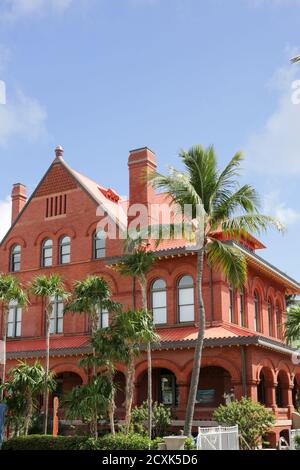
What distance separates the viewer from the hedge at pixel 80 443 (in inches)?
813

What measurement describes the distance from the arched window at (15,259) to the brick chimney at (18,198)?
8.83ft

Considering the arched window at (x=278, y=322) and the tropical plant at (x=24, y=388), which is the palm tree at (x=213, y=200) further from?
the arched window at (x=278, y=322)

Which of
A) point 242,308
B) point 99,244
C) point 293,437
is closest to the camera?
point 293,437

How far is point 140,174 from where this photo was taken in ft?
108

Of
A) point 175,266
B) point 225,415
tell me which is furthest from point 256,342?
point 175,266

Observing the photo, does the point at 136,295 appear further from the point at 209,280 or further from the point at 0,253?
the point at 0,253

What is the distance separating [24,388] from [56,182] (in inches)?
548

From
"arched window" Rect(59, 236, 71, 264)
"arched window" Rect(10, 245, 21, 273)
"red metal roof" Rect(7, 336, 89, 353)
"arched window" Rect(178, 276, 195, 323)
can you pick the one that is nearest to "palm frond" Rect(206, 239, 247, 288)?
"arched window" Rect(178, 276, 195, 323)

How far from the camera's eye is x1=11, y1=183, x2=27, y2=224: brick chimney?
126 feet

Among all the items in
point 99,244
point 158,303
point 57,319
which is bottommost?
point 57,319

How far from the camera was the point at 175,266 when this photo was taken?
3003 cm

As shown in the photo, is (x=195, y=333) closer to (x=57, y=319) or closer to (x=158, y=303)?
(x=158, y=303)

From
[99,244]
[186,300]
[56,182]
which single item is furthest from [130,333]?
[56,182]

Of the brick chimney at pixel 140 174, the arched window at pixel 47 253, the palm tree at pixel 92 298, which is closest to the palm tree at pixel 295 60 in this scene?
the palm tree at pixel 92 298
